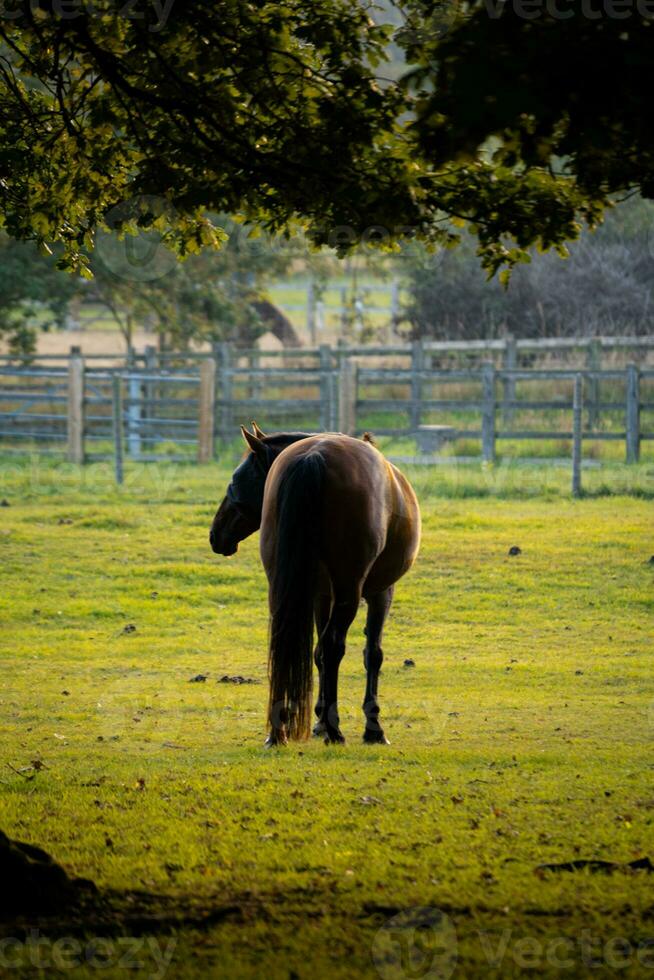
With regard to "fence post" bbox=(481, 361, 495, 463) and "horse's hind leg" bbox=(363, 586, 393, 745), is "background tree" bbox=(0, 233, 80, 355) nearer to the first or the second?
"fence post" bbox=(481, 361, 495, 463)

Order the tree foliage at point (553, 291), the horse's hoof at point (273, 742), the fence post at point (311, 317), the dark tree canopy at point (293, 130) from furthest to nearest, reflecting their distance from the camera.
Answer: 1. the fence post at point (311, 317)
2. the tree foliage at point (553, 291)
3. the horse's hoof at point (273, 742)
4. the dark tree canopy at point (293, 130)

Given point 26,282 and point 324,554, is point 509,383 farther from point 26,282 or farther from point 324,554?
point 324,554

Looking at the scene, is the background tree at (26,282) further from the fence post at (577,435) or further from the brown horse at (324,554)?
the brown horse at (324,554)

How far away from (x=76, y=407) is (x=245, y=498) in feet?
49.7

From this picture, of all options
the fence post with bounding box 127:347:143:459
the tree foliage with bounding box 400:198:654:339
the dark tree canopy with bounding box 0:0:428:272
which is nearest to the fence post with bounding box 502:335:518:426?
the tree foliage with bounding box 400:198:654:339

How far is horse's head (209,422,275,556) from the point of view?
863 centimetres

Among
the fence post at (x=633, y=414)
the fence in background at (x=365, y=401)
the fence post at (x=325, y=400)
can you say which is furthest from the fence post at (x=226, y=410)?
the fence post at (x=633, y=414)

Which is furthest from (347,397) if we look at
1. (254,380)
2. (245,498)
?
(245,498)

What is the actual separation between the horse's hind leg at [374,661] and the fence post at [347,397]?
1345 centimetres

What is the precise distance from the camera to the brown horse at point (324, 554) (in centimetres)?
715

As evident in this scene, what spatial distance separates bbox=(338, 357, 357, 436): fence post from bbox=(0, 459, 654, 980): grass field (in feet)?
17.3

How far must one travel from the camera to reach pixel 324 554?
766cm

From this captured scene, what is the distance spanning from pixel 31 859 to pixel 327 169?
318 centimetres

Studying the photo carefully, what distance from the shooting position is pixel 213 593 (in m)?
13.6
